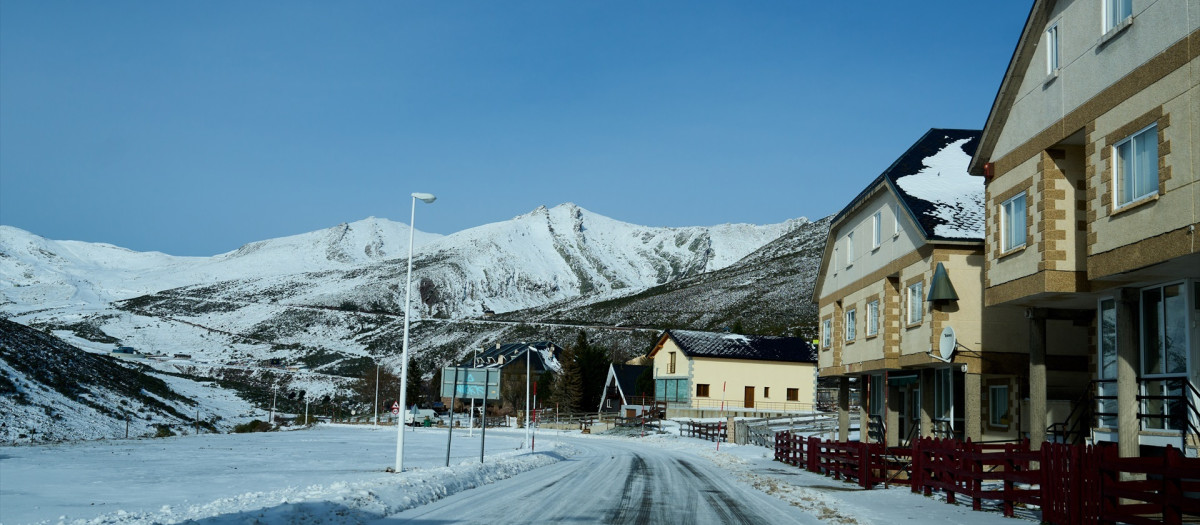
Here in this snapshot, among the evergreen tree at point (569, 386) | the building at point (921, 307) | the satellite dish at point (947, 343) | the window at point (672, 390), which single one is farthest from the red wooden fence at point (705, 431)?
the satellite dish at point (947, 343)

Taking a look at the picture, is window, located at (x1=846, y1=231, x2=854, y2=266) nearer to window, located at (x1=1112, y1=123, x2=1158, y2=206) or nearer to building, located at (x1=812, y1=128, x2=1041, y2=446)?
building, located at (x1=812, y1=128, x2=1041, y2=446)

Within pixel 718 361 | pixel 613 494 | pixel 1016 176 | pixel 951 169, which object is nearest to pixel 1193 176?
pixel 1016 176

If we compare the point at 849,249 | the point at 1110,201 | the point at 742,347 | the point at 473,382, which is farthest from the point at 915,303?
the point at 742,347

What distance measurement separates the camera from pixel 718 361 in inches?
2788

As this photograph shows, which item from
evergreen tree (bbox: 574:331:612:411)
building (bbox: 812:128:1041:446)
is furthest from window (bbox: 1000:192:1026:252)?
evergreen tree (bbox: 574:331:612:411)

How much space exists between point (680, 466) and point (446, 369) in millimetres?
9424

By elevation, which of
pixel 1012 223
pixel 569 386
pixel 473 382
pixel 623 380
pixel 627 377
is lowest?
pixel 569 386

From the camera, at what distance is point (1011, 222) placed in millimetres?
20844

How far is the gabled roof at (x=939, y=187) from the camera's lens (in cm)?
2667

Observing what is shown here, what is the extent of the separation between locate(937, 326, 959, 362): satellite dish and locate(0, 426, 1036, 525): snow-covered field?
4363 mm

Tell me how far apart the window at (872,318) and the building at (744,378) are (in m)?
38.0

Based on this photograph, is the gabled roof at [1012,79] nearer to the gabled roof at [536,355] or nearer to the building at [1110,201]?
the building at [1110,201]

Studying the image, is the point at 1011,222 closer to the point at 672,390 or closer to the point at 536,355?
the point at 672,390

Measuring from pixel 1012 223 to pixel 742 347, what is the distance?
52.6m
